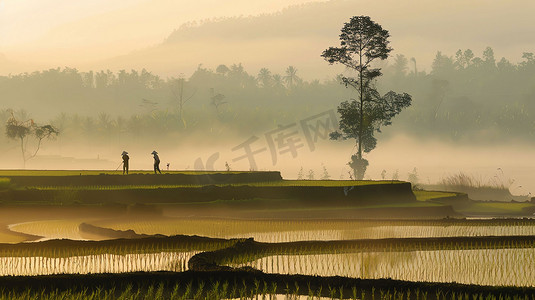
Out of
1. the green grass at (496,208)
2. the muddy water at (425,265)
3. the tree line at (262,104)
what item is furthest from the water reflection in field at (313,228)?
the tree line at (262,104)

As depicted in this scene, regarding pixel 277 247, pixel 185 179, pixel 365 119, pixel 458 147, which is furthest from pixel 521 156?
pixel 277 247

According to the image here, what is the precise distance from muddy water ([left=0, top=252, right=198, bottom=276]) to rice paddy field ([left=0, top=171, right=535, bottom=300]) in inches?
1.3

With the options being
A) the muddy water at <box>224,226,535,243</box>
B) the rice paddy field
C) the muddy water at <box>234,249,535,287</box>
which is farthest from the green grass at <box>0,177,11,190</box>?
the muddy water at <box>234,249,535,287</box>

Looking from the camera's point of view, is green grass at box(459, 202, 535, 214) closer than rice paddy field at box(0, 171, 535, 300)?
No

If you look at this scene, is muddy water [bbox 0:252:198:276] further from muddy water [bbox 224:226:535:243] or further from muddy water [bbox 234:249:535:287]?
muddy water [bbox 224:226:535:243]

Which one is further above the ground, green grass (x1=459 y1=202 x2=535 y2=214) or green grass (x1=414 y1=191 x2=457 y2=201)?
green grass (x1=414 y1=191 x2=457 y2=201)

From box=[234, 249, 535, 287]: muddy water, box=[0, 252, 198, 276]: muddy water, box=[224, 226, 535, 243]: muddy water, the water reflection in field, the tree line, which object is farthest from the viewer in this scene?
the tree line

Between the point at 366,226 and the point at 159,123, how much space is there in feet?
380

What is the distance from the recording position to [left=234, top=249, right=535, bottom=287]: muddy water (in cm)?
1704

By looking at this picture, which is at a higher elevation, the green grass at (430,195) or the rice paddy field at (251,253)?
the green grass at (430,195)

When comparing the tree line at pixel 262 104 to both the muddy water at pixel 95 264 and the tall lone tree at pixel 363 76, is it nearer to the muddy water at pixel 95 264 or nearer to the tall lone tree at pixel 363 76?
the tall lone tree at pixel 363 76

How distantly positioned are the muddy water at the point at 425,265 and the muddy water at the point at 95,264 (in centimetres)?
214

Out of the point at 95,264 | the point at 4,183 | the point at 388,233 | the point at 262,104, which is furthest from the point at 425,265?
the point at 262,104

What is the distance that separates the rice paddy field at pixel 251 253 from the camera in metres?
14.6
